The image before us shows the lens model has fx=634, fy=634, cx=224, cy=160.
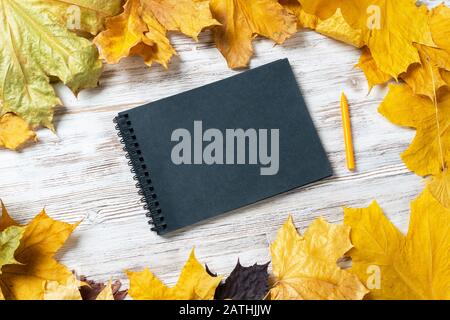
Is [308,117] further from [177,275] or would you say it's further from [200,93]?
[177,275]

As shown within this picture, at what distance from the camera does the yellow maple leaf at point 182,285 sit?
2.91 feet

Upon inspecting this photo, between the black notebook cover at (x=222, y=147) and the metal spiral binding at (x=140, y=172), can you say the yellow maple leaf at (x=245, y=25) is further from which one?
the metal spiral binding at (x=140, y=172)

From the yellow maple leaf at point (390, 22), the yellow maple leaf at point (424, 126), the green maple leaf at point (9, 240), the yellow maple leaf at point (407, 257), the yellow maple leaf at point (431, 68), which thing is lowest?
the green maple leaf at point (9, 240)

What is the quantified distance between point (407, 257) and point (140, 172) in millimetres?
406

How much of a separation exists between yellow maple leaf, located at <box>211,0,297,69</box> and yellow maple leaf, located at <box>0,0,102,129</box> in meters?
0.19

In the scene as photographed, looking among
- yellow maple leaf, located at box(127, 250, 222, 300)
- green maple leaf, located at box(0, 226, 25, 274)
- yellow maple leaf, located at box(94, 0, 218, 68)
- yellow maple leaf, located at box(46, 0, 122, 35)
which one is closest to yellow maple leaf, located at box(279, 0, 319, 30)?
yellow maple leaf, located at box(94, 0, 218, 68)

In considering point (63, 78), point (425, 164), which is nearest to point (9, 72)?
point (63, 78)

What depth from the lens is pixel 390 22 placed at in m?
0.92

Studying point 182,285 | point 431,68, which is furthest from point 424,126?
point 182,285

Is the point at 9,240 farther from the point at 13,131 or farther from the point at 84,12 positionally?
the point at 84,12

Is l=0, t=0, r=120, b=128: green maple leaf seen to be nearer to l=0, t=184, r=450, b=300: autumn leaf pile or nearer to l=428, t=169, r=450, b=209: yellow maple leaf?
l=0, t=184, r=450, b=300: autumn leaf pile

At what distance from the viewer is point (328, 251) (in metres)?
0.92

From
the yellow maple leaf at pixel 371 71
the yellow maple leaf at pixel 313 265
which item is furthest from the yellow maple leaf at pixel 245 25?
the yellow maple leaf at pixel 313 265

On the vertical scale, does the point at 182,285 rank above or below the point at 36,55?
below
